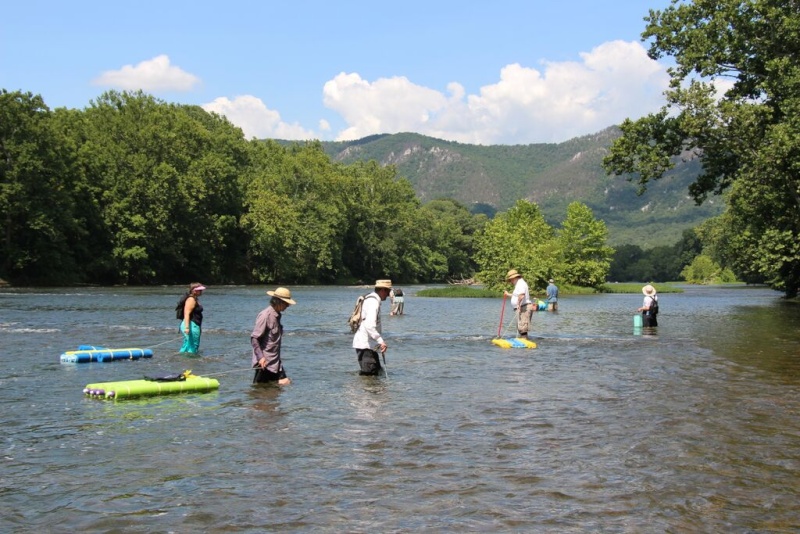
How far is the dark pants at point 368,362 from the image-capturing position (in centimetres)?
1653

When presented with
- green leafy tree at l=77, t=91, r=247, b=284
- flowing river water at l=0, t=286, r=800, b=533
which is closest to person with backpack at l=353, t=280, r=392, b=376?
flowing river water at l=0, t=286, r=800, b=533

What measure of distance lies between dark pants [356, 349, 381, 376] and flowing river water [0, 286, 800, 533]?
15.5 inches

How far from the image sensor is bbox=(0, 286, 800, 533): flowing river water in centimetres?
754

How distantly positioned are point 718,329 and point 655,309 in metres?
2.61

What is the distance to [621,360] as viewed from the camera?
20172 millimetres

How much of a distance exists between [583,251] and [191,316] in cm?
7515

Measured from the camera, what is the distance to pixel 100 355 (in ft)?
62.6

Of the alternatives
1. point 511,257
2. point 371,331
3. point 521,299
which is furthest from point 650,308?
point 511,257

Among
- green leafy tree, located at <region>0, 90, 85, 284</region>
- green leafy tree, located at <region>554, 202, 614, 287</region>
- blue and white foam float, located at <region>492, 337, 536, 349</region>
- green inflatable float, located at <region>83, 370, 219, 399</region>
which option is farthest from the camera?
green leafy tree, located at <region>554, 202, 614, 287</region>

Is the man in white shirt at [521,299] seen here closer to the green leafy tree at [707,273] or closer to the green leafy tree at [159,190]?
the green leafy tree at [159,190]

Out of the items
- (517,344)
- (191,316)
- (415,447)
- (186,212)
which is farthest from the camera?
(186,212)

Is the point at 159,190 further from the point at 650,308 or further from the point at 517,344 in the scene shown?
the point at 517,344

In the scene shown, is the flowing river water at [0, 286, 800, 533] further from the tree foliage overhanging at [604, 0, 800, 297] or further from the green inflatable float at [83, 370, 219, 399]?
the tree foliage overhanging at [604, 0, 800, 297]

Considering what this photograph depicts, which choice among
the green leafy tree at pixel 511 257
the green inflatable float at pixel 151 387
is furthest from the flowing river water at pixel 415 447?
the green leafy tree at pixel 511 257
